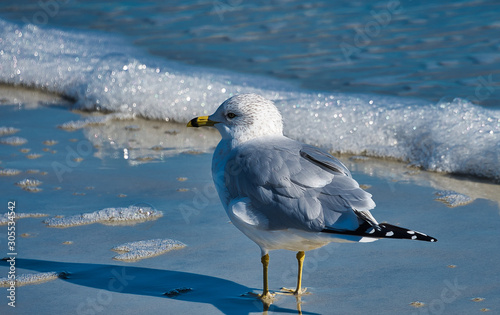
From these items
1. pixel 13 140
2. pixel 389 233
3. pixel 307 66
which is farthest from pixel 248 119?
pixel 307 66

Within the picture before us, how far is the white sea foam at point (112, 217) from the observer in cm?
431

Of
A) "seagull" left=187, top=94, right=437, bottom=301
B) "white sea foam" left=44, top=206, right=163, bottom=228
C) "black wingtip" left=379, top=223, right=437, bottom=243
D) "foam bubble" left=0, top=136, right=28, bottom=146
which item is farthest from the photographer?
"foam bubble" left=0, top=136, right=28, bottom=146

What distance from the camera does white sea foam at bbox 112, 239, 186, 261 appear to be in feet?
12.6

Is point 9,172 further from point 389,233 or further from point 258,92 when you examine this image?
point 389,233

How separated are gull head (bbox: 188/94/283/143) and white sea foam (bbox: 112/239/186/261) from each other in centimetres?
71

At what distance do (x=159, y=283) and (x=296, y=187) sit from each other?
2.96 ft

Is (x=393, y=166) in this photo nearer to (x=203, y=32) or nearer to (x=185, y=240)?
(x=185, y=240)

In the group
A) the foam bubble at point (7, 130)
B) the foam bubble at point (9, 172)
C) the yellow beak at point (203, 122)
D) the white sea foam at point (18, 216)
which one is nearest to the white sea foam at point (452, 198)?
the yellow beak at point (203, 122)

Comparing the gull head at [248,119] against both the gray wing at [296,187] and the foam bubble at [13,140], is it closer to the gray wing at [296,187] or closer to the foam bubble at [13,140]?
the gray wing at [296,187]

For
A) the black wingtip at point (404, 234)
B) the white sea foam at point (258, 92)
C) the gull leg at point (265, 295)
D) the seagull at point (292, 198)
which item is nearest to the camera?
the black wingtip at point (404, 234)

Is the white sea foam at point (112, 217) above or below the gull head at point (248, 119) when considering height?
below

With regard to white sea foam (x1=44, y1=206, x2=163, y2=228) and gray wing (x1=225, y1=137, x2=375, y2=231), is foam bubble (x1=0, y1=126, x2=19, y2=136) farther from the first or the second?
gray wing (x1=225, y1=137, x2=375, y2=231)

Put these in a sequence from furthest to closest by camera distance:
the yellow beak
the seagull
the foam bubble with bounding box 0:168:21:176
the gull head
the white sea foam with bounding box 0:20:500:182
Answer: the white sea foam with bounding box 0:20:500:182, the foam bubble with bounding box 0:168:21:176, the yellow beak, the gull head, the seagull

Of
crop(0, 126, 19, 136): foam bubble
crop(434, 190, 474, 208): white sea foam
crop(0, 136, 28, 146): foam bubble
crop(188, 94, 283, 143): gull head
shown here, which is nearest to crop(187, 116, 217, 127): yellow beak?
crop(188, 94, 283, 143): gull head
